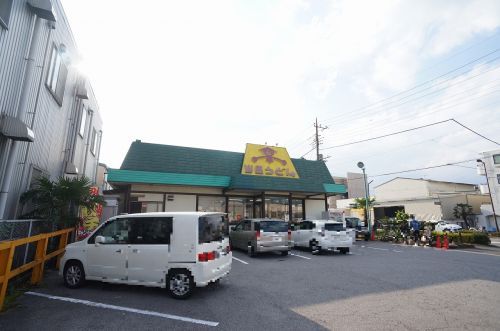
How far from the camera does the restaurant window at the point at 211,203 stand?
1820 cm

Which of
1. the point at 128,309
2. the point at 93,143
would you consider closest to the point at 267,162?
the point at 93,143

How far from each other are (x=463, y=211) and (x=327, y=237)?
33.7m

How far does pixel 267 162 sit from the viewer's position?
1984 cm

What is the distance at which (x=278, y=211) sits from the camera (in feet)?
65.8

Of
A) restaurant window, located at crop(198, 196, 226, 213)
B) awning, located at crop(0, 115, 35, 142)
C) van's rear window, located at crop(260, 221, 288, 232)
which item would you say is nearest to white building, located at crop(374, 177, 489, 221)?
restaurant window, located at crop(198, 196, 226, 213)

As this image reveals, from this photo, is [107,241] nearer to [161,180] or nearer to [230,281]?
[230,281]

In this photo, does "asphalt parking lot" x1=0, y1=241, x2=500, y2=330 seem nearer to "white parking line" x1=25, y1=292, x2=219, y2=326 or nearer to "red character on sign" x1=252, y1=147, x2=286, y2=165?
"white parking line" x1=25, y1=292, x2=219, y2=326

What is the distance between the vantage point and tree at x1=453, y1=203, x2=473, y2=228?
36.8m

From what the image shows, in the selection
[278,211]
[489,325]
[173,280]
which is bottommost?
[489,325]

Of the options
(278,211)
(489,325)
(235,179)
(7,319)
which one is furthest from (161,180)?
(489,325)

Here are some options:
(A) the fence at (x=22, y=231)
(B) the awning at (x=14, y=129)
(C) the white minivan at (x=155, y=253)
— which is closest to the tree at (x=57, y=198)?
(A) the fence at (x=22, y=231)

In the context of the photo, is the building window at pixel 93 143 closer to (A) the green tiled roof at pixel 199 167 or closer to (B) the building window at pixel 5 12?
(A) the green tiled roof at pixel 199 167

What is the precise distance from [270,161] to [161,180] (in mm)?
7677

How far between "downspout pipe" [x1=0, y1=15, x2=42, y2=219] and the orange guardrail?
1.20 metres
